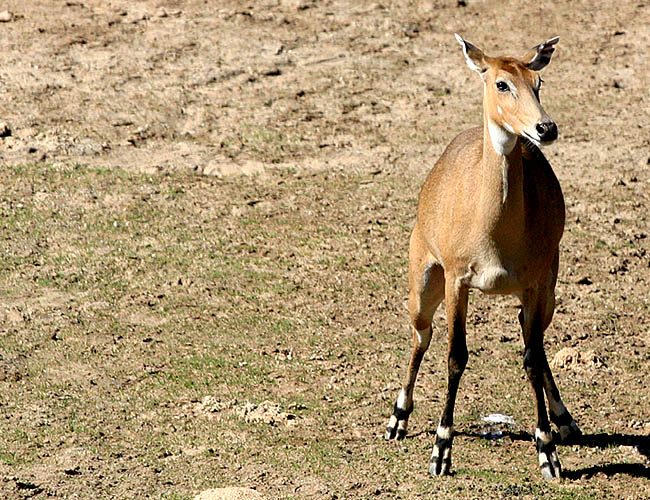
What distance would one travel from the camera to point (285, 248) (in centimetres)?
1072

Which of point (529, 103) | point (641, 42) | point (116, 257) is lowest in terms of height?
point (116, 257)

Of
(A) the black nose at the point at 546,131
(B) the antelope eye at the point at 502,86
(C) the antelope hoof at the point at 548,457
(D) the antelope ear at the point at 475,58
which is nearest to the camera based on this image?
(A) the black nose at the point at 546,131

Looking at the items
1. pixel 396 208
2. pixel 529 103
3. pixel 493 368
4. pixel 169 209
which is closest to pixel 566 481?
pixel 493 368

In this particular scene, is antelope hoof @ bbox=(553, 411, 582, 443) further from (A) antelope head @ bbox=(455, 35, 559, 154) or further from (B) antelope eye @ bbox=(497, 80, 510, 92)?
(B) antelope eye @ bbox=(497, 80, 510, 92)

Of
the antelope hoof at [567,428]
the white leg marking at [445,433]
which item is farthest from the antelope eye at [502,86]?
the antelope hoof at [567,428]

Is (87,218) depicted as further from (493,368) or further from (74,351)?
(493,368)

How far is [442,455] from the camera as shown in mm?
7383

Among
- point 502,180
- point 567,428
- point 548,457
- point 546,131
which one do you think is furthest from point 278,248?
point 546,131

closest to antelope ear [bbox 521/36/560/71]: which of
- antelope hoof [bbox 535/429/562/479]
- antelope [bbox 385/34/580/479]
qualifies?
antelope [bbox 385/34/580/479]

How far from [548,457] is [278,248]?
400 centimetres

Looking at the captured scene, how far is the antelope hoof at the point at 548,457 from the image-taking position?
7.34 meters

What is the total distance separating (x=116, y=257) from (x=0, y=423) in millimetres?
2734

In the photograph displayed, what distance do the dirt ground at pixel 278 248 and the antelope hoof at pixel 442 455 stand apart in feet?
0.37

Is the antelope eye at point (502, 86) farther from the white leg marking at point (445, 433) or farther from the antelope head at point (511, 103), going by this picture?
the white leg marking at point (445, 433)
